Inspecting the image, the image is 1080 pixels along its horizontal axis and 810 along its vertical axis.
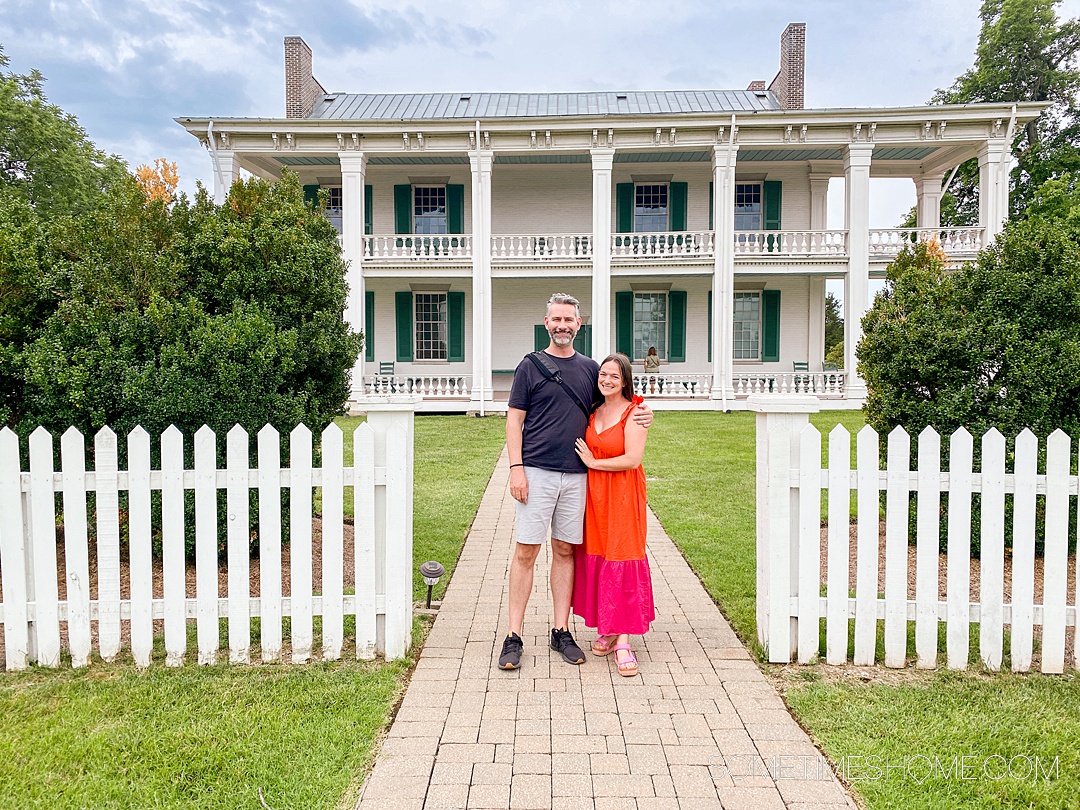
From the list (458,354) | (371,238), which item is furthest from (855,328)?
(371,238)

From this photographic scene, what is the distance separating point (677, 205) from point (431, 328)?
8.05 meters

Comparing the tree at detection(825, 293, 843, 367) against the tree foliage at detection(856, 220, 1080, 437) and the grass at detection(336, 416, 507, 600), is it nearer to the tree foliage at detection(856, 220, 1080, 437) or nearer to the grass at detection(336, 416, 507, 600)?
the grass at detection(336, 416, 507, 600)

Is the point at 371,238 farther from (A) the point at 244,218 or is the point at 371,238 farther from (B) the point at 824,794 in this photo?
(B) the point at 824,794

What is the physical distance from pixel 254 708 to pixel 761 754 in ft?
7.13

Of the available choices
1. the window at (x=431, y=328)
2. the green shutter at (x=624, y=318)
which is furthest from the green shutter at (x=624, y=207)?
the window at (x=431, y=328)

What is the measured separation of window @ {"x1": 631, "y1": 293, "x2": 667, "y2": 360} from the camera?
20.4 metres

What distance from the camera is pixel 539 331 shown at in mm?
20344

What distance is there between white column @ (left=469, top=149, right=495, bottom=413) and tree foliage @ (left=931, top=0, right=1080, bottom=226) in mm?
20106

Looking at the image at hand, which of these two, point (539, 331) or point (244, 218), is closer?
point (244, 218)

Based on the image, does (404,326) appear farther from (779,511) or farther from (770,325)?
(779,511)

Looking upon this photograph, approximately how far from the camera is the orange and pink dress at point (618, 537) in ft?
11.9

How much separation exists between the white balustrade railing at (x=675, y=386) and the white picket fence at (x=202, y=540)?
48.2 ft

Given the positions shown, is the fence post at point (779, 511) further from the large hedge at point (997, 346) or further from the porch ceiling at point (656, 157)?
the porch ceiling at point (656, 157)

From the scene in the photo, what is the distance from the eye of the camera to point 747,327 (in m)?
20.3
